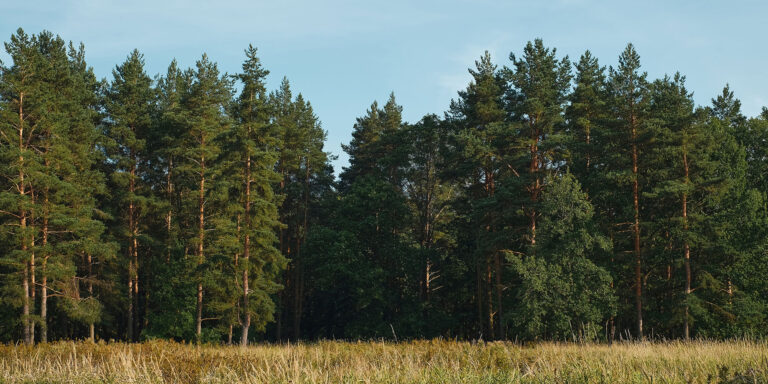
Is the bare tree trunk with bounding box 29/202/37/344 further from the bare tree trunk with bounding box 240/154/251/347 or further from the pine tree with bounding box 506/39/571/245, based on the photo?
the pine tree with bounding box 506/39/571/245

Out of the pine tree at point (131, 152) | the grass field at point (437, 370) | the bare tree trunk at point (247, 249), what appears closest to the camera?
the grass field at point (437, 370)

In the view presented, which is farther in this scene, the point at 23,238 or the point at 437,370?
the point at 23,238

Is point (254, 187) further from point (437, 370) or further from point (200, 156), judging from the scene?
point (437, 370)

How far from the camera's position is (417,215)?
43906 millimetres

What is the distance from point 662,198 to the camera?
29859 mm

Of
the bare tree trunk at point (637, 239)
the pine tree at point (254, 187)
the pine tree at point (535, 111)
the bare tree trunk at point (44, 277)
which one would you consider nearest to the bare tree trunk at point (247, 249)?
the pine tree at point (254, 187)

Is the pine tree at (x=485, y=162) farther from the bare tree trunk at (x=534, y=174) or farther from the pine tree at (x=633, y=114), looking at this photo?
the pine tree at (x=633, y=114)

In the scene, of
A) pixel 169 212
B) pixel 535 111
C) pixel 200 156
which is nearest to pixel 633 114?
pixel 535 111

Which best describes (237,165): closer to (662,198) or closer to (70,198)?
(70,198)

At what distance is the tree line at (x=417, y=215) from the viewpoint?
28.6m

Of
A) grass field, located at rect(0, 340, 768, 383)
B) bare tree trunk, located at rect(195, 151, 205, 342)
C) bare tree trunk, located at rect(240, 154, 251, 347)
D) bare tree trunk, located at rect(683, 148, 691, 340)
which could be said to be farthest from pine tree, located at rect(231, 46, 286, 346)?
bare tree trunk, located at rect(683, 148, 691, 340)

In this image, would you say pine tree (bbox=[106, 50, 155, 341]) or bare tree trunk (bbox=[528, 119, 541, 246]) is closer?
bare tree trunk (bbox=[528, 119, 541, 246])

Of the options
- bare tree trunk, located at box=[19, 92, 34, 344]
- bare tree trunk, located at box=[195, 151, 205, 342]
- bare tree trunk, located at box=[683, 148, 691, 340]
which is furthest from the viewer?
bare tree trunk, located at box=[195, 151, 205, 342]

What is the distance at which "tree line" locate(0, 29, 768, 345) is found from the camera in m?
28.6
